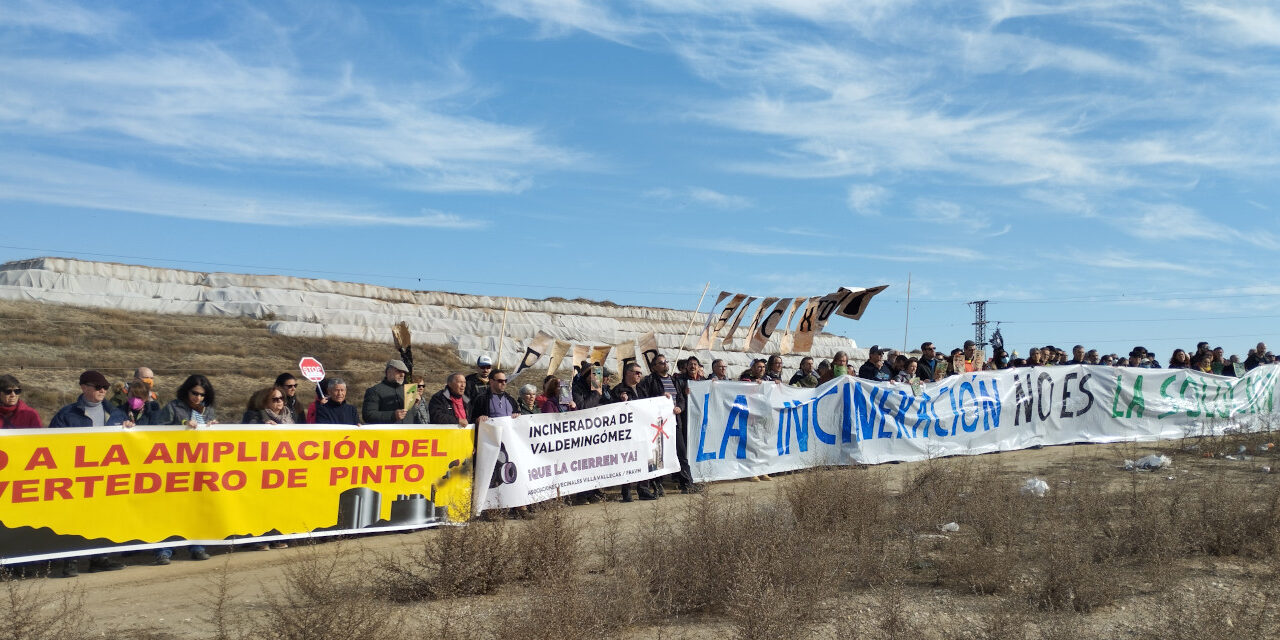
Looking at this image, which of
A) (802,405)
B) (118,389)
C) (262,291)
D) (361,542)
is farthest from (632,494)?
(262,291)

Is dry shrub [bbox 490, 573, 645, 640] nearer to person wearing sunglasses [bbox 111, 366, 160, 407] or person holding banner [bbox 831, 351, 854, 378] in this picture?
person wearing sunglasses [bbox 111, 366, 160, 407]

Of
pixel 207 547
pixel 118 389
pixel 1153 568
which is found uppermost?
pixel 118 389

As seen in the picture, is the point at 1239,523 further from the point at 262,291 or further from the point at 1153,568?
the point at 262,291

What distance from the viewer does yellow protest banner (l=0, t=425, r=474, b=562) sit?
293 inches

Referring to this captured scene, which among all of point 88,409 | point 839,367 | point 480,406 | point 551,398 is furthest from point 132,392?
point 839,367

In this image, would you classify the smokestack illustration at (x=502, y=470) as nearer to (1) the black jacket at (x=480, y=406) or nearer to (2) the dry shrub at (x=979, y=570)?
(1) the black jacket at (x=480, y=406)

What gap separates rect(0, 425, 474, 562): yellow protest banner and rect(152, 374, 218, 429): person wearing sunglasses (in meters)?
0.37

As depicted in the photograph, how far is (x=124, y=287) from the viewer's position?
60.2 m

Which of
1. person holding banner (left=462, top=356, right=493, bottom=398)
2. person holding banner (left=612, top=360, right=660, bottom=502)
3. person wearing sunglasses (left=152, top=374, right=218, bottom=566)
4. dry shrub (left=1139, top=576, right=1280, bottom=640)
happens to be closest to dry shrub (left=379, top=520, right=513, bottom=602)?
person wearing sunglasses (left=152, top=374, right=218, bottom=566)

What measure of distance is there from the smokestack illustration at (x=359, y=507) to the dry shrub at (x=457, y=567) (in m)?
2.61

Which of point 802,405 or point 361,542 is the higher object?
point 802,405

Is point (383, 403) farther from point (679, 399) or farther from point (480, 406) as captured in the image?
point (679, 399)

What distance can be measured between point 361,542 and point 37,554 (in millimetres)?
2523

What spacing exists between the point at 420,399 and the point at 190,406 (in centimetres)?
232
